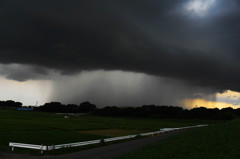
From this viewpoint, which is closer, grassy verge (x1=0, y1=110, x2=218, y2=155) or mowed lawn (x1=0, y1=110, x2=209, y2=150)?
grassy verge (x1=0, y1=110, x2=218, y2=155)

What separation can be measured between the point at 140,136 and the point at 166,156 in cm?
2316

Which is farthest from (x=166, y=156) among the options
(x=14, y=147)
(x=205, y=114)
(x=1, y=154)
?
(x=205, y=114)

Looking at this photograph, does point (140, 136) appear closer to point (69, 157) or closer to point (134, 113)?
point (69, 157)

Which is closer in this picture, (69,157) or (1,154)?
(69,157)

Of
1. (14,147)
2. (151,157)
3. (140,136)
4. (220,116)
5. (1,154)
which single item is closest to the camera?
(151,157)

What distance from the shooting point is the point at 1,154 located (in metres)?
20.8

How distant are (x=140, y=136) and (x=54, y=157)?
2289 cm

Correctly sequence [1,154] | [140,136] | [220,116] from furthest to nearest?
[220,116] < [140,136] < [1,154]

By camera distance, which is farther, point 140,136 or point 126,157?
point 140,136

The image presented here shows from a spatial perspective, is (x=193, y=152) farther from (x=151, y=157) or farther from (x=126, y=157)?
(x=126, y=157)

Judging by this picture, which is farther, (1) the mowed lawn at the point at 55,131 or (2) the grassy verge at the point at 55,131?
(1) the mowed lawn at the point at 55,131

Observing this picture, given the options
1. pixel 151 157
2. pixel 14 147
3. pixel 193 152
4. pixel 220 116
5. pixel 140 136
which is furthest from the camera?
pixel 220 116

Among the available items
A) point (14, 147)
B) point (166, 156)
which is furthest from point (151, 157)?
point (14, 147)

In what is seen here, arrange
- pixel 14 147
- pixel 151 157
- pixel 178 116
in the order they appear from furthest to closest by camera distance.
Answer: pixel 178 116, pixel 14 147, pixel 151 157
